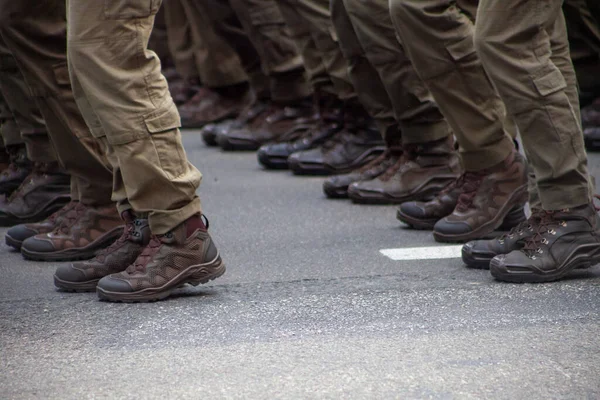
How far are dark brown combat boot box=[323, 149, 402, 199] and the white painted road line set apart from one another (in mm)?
1028

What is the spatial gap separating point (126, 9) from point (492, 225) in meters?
1.64

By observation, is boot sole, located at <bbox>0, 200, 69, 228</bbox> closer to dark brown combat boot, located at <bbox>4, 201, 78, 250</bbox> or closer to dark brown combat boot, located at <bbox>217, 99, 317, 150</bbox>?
dark brown combat boot, located at <bbox>4, 201, 78, 250</bbox>

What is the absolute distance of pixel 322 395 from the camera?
229 centimetres

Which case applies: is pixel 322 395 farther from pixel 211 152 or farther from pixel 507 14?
pixel 211 152

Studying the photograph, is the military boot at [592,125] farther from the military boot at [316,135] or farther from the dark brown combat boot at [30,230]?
the dark brown combat boot at [30,230]

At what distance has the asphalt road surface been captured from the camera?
237cm

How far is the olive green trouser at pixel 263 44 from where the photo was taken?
235 inches

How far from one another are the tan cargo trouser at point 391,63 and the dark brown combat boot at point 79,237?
52.4 inches

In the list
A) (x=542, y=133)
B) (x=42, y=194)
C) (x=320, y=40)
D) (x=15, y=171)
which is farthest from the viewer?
(x=320, y=40)

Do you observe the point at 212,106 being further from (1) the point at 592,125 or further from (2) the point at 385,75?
(2) the point at 385,75

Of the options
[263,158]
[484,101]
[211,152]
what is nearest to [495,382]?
[484,101]

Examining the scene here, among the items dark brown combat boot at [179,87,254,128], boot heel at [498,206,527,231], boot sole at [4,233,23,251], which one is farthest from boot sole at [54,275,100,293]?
dark brown combat boot at [179,87,254,128]

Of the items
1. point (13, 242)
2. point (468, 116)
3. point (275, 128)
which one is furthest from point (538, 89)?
point (275, 128)

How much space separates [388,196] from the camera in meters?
4.71
